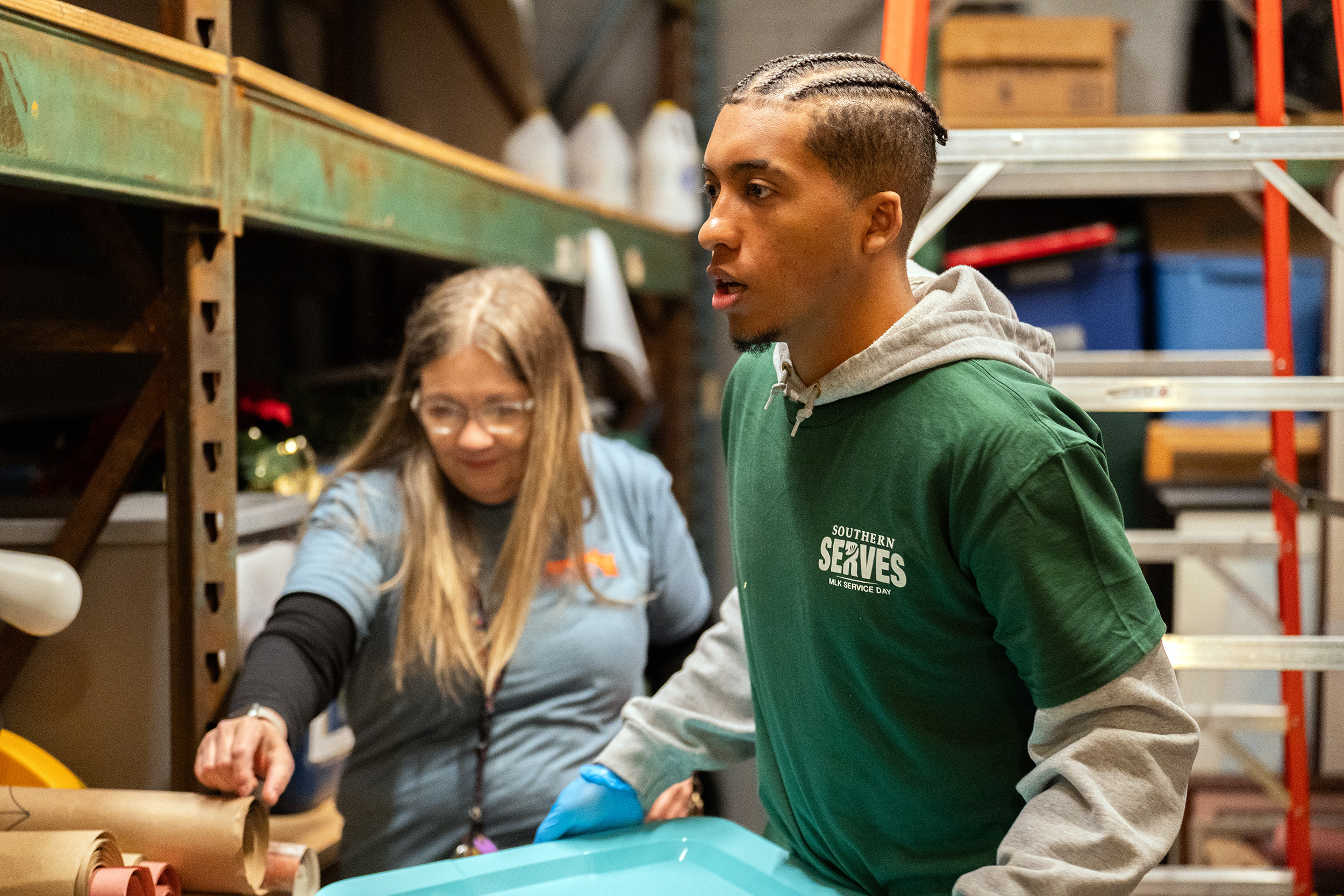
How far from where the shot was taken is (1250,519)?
8.13 ft

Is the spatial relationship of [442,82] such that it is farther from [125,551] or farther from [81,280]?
[125,551]

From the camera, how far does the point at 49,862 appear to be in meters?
0.84

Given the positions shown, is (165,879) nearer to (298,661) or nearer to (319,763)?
(298,661)

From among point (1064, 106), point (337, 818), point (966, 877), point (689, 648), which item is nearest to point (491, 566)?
point (689, 648)

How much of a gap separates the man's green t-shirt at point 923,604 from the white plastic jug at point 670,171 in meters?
2.13

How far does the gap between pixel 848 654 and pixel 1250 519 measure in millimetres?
1997

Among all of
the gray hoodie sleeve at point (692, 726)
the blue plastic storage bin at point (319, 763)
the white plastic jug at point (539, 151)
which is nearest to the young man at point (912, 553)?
the gray hoodie sleeve at point (692, 726)

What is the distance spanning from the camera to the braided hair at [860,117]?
792 millimetres

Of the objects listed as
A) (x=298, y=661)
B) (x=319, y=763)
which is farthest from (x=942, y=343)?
(x=319, y=763)

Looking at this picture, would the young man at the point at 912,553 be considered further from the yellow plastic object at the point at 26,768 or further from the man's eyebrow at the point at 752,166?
the yellow plastic object at the point at 26,768

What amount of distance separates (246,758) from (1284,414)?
129 centimetres

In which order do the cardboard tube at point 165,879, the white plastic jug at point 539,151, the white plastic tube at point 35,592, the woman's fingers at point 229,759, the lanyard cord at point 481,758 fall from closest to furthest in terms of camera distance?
the white plastic tube at point 35,592
the cardboard tube at point 165,879
the woman's fingers at point 229,759
the lanyard cord at point 481,758
the white plastic jug at point 539,151

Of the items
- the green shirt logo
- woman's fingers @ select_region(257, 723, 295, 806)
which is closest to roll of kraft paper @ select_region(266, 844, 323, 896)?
woman's fingers @ select_region(257, 723, 295, 806)

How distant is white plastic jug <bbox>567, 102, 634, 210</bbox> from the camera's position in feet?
9.74
